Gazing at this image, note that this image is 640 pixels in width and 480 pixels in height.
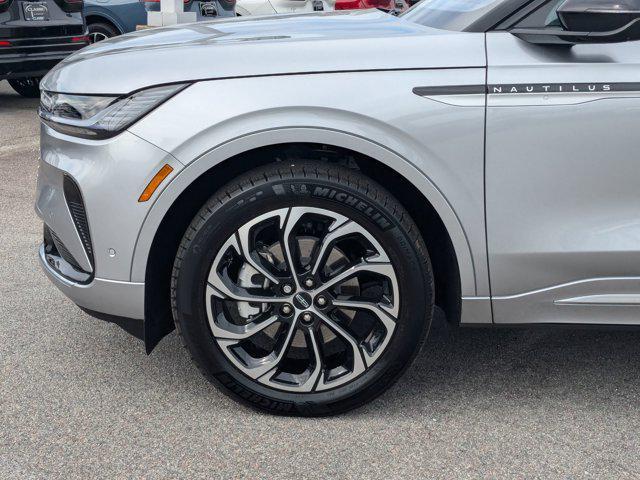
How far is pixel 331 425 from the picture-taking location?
2.88 metres

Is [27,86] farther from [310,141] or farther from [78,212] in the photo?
[310,141]

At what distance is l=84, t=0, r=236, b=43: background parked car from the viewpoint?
10.0 meters

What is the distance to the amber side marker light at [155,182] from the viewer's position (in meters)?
2.66

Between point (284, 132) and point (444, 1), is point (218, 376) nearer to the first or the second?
point (284, 132)

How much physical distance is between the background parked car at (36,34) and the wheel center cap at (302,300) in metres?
6.29

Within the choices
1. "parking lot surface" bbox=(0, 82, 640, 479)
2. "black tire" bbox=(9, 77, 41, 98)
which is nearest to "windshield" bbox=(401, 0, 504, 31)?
"parking lot surface" bbox=(0, 82, 640, 479)

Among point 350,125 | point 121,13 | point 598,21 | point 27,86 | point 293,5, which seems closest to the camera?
point 598,21

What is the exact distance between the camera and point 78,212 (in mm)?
2828

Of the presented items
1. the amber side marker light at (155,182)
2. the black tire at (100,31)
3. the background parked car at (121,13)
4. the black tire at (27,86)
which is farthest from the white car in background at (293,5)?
the amber side marker light at (155,182)

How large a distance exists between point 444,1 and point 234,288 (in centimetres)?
134

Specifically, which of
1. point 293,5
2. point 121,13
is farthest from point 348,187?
point 121,13

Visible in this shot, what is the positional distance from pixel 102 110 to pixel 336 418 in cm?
126

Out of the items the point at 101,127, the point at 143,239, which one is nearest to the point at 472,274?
the point at 143,239

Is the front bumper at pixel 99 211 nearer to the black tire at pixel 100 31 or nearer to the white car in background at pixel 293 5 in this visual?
the white car in background at pixel 293 5
